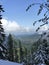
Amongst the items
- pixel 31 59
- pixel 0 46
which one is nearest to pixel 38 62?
pixel 31 59

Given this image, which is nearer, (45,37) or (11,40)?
(45,37)

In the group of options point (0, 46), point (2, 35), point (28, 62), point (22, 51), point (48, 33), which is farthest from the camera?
point (22, 51)

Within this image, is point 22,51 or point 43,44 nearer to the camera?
point 43,44

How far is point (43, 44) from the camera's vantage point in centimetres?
646

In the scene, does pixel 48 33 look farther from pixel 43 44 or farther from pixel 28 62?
pixel 28 62

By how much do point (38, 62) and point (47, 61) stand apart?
270mm

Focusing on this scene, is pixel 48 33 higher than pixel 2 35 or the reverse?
higher

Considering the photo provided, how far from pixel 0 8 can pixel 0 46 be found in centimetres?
570

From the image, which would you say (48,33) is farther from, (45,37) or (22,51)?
(22,51)

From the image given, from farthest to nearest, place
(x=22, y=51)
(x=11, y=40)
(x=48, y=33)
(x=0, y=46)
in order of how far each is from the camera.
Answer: (x=22, y=51)
(x=11, y=40)
(x=0, y=46)
(x=48, y=33)

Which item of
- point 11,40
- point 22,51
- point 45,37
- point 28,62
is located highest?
point 45,37

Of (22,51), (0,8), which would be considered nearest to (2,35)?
(0,8)

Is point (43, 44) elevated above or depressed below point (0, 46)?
above

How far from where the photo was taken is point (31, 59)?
22.7ft
